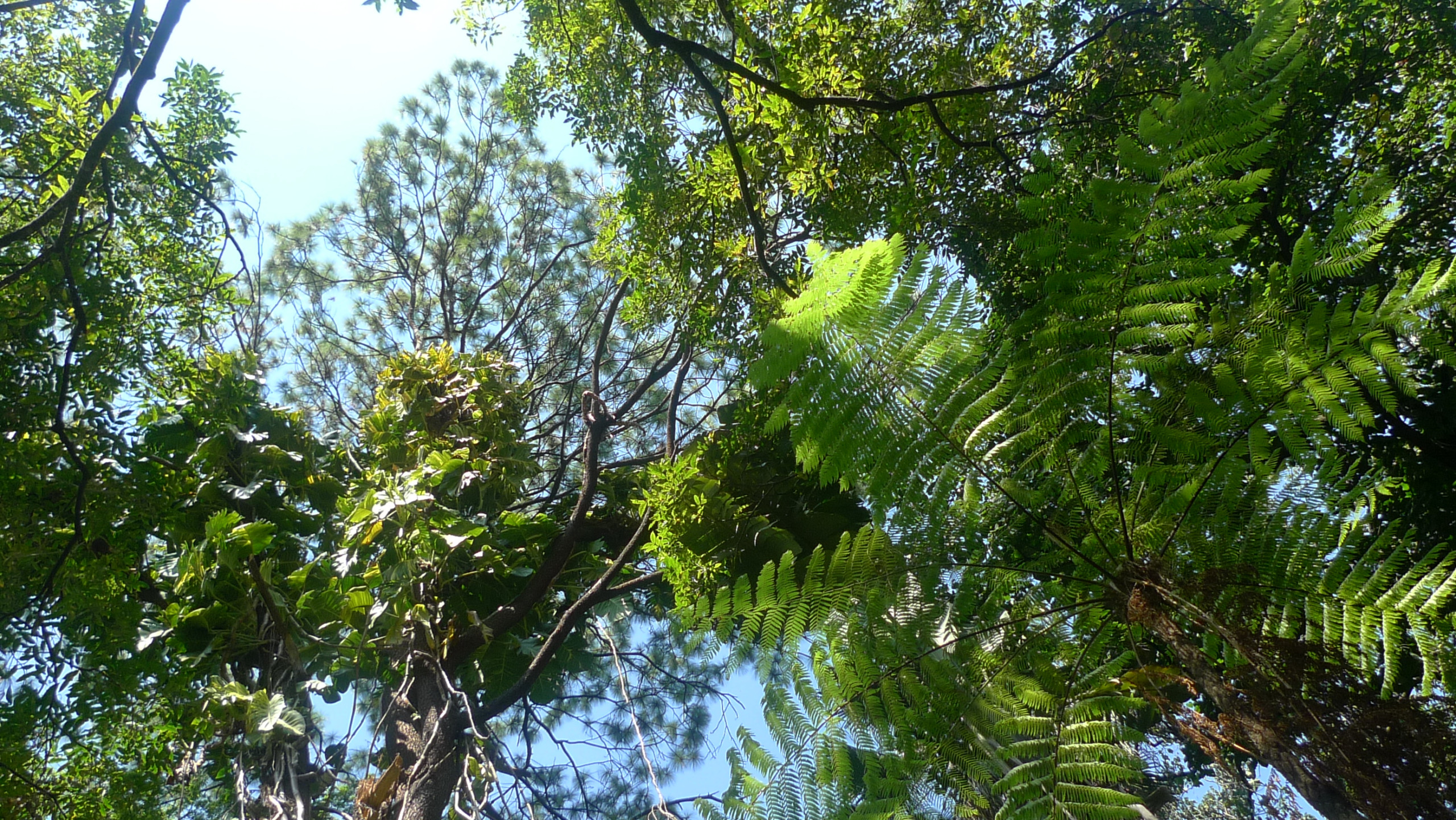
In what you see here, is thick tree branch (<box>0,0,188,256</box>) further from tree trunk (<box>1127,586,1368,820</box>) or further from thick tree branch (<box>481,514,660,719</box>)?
tree trunk (<box>1127,586,1368,820</box>)

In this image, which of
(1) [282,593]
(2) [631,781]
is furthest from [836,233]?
(2) [631,781]

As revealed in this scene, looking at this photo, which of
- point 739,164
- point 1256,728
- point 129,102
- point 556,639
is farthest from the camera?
point 556,639

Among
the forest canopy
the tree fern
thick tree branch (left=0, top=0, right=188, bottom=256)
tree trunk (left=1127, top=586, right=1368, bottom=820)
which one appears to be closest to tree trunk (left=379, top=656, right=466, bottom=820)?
the forest canopy

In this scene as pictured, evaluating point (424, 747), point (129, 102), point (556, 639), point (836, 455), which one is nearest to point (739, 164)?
point (836, 455)

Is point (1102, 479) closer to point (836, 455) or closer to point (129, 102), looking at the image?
point (836, 455)

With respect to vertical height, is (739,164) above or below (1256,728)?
above

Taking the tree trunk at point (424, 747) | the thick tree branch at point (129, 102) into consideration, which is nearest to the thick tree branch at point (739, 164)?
the thick tree branch at point (129, 102)

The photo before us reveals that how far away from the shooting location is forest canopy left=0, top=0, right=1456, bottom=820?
1504mm

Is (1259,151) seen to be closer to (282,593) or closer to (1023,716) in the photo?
(1023,716)

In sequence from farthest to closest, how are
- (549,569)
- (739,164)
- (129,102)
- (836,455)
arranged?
(549,569) < (739,164) < (129,102) < (836,455)

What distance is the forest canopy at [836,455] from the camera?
1504 millimetres

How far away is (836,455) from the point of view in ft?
5.52

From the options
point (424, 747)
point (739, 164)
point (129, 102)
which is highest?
point (739, 164)

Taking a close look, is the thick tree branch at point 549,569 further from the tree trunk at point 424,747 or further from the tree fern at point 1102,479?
the tree fern at point 1102,479
